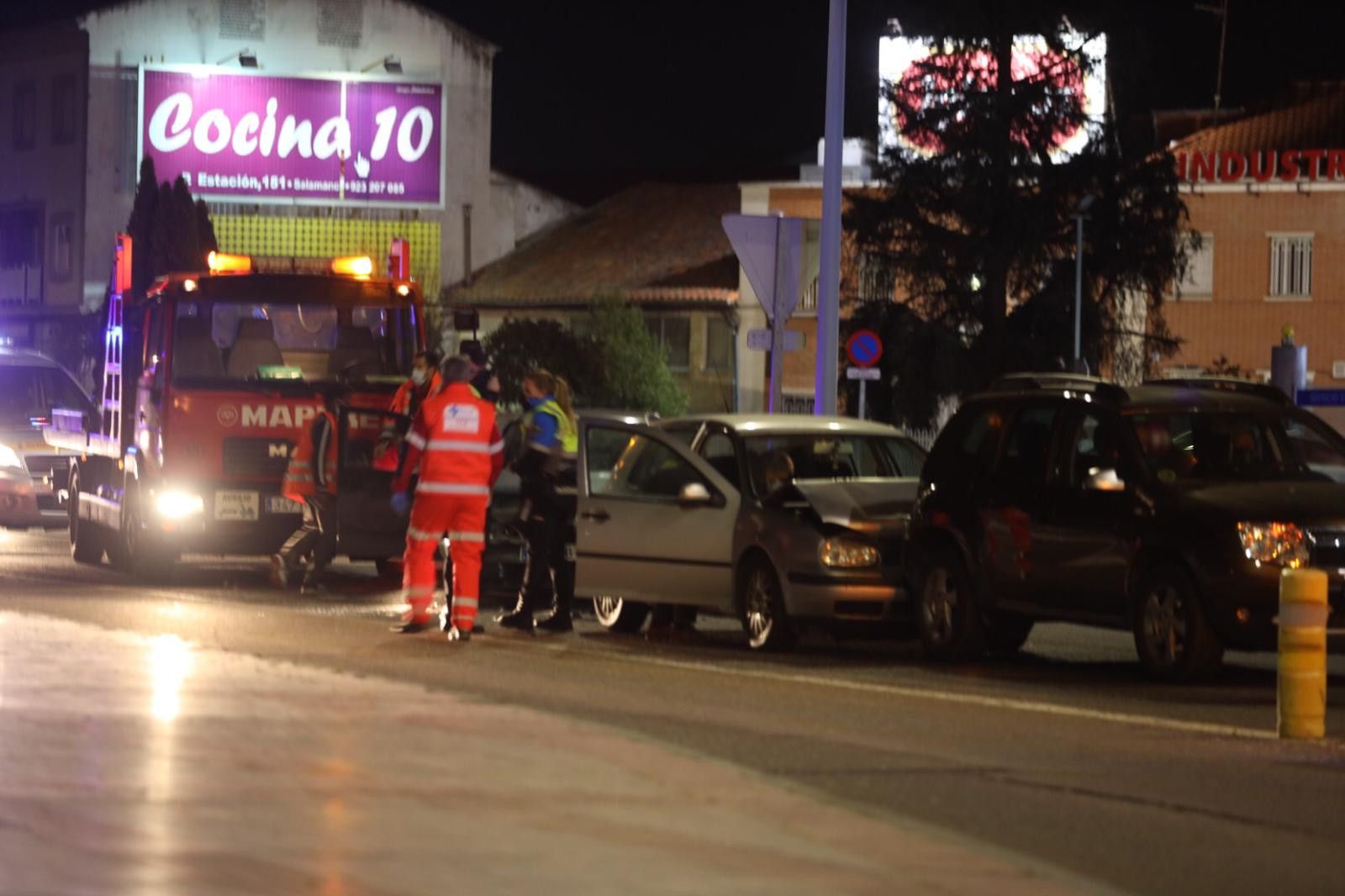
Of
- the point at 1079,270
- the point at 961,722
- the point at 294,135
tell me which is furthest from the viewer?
the point at 294,135

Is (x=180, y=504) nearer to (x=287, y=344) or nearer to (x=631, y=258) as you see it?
(x=287, y=344)

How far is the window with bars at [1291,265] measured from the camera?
185 ft

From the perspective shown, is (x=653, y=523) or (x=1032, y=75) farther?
(x=1032, y=75)

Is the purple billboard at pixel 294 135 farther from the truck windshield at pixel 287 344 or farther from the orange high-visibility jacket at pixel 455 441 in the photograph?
the orange high-visibility jacket at pixel 455 441

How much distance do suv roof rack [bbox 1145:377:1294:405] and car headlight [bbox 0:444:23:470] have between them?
49.4 ft

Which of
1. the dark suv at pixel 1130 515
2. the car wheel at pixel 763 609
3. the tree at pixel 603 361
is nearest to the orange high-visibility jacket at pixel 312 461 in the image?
the car wheel at pixel 763 609

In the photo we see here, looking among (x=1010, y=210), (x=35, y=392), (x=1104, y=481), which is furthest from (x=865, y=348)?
(x=1010, y=210)

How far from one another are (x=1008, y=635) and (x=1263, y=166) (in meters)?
43.3

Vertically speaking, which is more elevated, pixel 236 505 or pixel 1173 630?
pixel 236 505

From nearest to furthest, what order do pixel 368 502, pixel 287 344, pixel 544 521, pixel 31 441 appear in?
pixel 544 521 < pixel 368 502 < pixel 287 344 < pixel 31 441

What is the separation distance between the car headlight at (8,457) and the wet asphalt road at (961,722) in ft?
28.3

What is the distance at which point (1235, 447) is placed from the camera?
14289mm

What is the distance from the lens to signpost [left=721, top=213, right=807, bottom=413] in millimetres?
21953

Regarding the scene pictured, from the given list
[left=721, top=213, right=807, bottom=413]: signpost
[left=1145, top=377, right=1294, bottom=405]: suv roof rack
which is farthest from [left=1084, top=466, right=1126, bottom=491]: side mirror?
[left=721, top=213, right=807, bottom=413]: signpost
